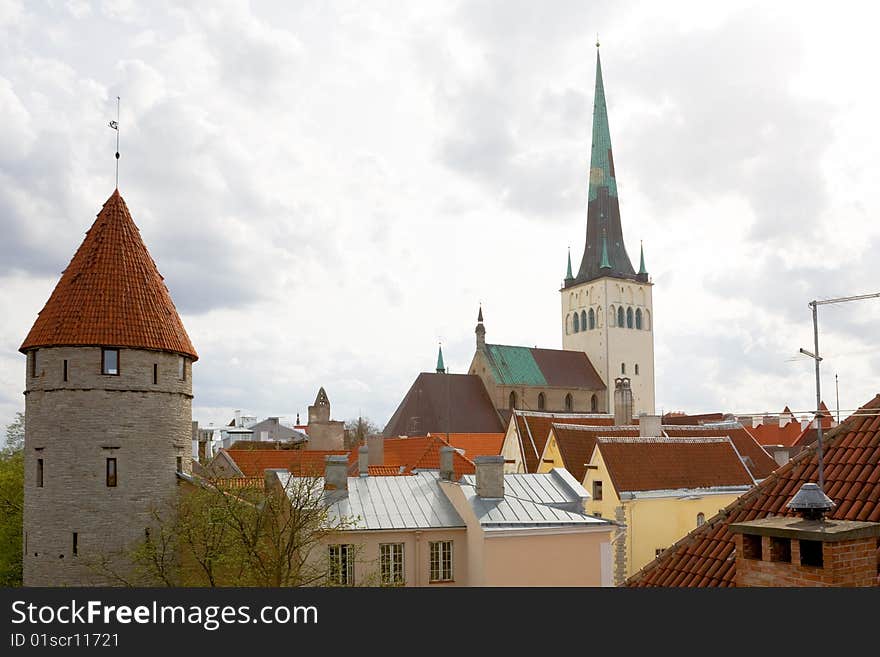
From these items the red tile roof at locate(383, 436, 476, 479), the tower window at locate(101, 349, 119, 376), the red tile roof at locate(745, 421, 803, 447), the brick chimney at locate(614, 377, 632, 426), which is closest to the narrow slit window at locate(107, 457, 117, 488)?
the tower window at locate(101, 349, 119, 376)

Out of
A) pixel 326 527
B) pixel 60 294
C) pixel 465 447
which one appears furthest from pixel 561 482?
pixel 465 447

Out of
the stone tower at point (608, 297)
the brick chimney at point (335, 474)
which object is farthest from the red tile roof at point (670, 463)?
the stone tower at point (608, 297)

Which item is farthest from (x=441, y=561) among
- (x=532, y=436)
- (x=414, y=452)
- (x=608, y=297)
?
(x=608, y=297)

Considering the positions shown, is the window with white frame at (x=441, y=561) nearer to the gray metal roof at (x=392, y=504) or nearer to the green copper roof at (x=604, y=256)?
the gray metal roof at (x=392, y=504)

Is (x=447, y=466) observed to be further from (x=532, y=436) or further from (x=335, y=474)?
(x=532, y=436)

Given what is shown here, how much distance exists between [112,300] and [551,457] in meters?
18.3

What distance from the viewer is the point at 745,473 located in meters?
32.6

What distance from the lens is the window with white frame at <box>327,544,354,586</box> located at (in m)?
20.8

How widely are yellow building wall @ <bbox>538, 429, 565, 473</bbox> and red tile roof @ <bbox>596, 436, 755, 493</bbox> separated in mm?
2228

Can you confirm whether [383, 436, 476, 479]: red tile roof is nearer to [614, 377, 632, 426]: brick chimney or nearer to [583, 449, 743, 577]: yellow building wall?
[583, 449, 743, 577]: yellow building wall

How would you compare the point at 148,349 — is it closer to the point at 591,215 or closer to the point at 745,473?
the point at 745,473

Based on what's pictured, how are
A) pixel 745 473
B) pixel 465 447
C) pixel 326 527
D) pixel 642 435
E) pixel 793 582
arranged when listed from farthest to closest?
pixel 465 447 → pixel 642 435 → pixel 745 473 → pixel 326 527 → pixel 793 582

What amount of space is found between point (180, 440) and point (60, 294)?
6.11 m

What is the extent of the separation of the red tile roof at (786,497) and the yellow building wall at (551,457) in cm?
2137
